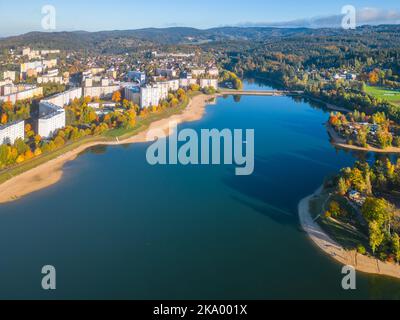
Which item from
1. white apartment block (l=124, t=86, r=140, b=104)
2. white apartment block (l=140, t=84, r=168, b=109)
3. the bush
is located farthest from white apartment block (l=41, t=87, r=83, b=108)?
the bush

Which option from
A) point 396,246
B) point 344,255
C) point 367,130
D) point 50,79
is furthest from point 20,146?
point 50,79

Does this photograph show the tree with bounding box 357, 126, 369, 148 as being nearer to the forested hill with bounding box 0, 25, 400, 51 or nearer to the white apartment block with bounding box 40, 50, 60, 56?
the white apartment block with bounding box 40, 50, 60, 56

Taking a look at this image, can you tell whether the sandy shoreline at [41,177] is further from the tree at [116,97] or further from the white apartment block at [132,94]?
the tree at [116,97]

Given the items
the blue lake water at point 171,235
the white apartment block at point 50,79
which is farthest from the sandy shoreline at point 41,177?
the white apartment block at point 50,79

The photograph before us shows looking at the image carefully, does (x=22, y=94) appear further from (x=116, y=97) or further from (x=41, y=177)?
(x=41, y=177)
